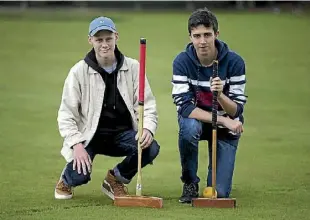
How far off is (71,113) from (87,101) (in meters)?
0.13

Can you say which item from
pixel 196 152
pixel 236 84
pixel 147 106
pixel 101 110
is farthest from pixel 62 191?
pixel 236 84

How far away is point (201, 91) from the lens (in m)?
6.54

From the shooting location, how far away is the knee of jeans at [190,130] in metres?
6.43

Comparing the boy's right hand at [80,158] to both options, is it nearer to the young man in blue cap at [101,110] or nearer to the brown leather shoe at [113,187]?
the young man in blue cap at [101,110]

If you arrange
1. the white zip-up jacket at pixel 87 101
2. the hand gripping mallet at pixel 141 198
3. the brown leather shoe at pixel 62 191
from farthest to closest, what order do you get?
the brown leather shoe at pixel 62 191 < the white zip-up jacket at pixel 87 101 < the hand gripping mallet at pixel 141 198

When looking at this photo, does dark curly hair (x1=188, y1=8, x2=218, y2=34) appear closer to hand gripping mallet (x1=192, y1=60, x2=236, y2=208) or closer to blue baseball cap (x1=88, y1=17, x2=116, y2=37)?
hand gripping mallet (x1=192, y1=60, x2=236, y2=208)

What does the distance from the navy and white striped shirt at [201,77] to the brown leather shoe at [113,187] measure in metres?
0.63

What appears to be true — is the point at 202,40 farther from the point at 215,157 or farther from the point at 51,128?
the point at 51,128

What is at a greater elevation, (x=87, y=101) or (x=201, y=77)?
(x=201, y=77)

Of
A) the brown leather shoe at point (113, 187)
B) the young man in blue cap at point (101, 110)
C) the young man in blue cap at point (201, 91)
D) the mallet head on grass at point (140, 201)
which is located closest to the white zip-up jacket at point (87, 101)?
the young man in blue cap at point (101, 110)

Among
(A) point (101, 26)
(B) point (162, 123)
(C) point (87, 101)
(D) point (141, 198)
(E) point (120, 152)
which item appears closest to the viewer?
(D) point (141, 198)

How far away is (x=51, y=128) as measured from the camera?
380 inches

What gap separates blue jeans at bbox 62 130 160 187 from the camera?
652 cm

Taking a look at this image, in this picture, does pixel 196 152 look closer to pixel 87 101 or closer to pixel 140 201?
pixel 140 201
